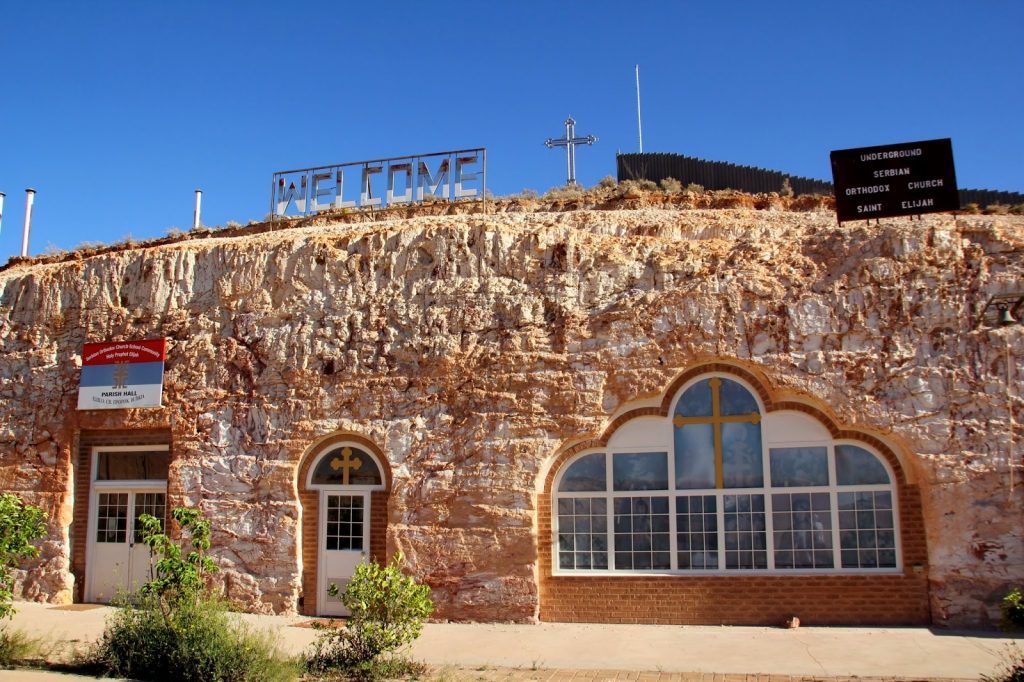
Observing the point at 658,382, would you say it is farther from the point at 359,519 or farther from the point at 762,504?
the point at 359,519

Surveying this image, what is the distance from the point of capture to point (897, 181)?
1209 centimetres

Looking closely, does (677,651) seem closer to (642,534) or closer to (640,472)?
(642,534)

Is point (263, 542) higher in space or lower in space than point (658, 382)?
lower

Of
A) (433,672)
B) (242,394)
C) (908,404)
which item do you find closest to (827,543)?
(908,404)

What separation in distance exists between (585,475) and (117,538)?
25.1 ft

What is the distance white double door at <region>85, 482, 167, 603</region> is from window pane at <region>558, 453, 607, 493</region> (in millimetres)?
6408

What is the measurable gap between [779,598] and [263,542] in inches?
283

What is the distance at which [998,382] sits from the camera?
34.7 feet

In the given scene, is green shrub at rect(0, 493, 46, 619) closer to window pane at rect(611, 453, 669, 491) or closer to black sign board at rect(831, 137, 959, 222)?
window pane at rect(611, 453, 669, 491)

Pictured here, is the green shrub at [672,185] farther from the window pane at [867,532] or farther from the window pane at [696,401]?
the window pane at [867,532]

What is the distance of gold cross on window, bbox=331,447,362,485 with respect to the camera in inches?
488

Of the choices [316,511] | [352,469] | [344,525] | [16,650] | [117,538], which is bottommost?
[16,650]

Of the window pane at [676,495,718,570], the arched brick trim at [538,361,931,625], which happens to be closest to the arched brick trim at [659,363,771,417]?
the arched brick trim at [538,361,931,625]

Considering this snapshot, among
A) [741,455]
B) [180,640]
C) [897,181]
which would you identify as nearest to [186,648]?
[180,640]
